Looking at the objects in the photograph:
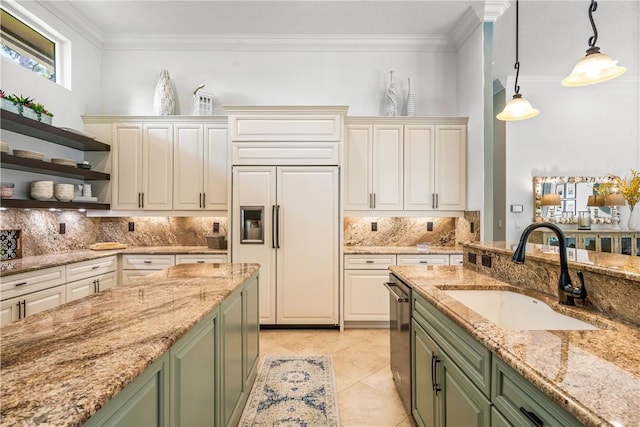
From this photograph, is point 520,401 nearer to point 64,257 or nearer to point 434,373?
point 434,373

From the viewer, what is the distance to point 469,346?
1.21 meters

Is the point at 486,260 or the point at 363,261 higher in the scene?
the point at 486,260

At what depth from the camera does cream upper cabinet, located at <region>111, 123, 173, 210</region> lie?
3.93 meters

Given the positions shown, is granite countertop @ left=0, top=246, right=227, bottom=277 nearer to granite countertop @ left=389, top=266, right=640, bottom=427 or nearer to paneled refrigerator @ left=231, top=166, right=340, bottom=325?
paneled refrigerator @ left=231, top=166, right=340, bottom=325

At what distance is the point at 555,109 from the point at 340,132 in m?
4.18

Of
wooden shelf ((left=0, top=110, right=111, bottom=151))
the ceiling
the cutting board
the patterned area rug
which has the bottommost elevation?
the patterned area rug

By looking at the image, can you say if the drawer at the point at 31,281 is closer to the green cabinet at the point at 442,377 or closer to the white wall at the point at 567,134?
the green cabinet at the point at 442,377

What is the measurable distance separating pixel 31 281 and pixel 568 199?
7.14 m

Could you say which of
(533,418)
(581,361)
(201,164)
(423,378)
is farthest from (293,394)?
(201,164)

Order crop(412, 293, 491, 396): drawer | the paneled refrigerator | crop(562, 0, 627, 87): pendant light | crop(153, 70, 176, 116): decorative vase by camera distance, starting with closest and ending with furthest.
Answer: crop(412, 293, 491, 396): drawer, crop(562, 0, 627, 87): pendant light, the paneled refrigerator, crop(153, 70, 176, 116): decorative vase

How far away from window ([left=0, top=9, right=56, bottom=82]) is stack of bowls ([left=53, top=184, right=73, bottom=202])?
1332 mm

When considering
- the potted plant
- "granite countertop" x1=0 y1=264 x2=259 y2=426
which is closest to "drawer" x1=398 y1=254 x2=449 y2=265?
"granite countertop" x1=0 y1=264 x2=259 y2=426

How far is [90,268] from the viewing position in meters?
3.28

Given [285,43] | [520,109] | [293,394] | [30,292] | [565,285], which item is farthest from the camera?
[285,43]
